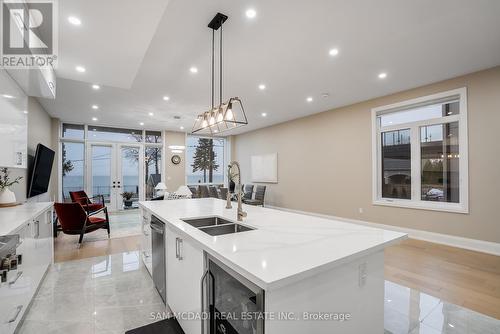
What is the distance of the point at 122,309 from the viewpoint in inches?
90.0

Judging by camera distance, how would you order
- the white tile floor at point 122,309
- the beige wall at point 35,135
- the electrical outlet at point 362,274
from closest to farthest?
the electrical outlet at point 362,274 → the white tile floor at point 122,309 → the beige wall at point 35,135

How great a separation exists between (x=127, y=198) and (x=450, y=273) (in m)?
8.68

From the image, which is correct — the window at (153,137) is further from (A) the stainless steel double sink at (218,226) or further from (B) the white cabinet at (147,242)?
(A) the stainless steel double sink at (218,226)

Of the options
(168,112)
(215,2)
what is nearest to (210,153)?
(168,112)

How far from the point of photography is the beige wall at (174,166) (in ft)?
29.6

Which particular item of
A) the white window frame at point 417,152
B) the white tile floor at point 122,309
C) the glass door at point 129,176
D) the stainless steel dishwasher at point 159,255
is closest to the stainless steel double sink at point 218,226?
the stainless steel dishwasher at point 159,255

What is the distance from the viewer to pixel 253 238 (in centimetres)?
153

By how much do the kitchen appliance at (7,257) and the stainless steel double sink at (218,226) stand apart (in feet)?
3.88

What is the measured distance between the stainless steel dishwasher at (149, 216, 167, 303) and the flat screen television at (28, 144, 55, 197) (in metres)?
3.30

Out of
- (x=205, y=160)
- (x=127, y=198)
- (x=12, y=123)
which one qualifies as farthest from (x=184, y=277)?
(x=205, y=160)

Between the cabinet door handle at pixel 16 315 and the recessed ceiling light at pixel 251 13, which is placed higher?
the recessed ceiling light at pixel 251 13

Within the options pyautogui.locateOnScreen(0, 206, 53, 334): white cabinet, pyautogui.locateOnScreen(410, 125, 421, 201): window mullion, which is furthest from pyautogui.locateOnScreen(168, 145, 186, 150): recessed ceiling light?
pyautogui.locateOnScreen(410, 125, 421, 201): window mullion

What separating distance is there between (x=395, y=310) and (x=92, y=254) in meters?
4.29

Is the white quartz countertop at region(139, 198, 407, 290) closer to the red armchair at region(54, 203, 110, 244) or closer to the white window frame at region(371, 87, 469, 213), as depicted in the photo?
the red armchair at region(54, 203, 110, 244)
